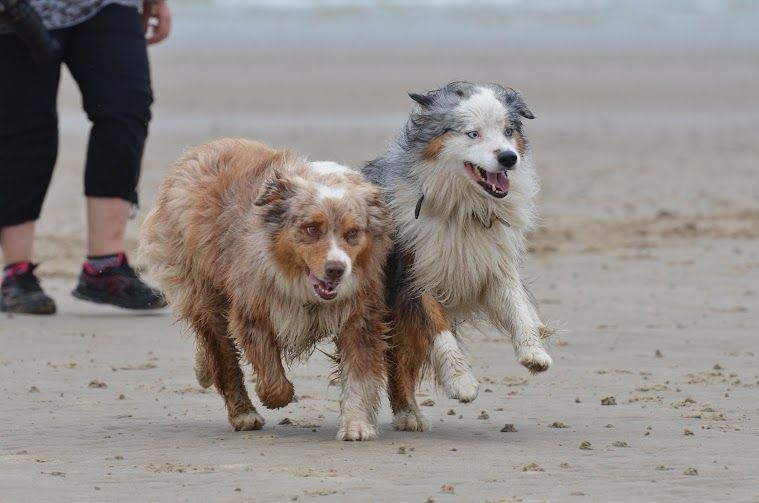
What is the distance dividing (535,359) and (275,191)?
1.23m

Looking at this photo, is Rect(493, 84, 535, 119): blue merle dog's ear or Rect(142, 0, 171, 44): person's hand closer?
Rect(493, 84, 535, 119): blue merle dog's ear

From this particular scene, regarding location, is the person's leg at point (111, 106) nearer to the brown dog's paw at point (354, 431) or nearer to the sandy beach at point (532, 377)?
the sandy beach at point (532, 377)

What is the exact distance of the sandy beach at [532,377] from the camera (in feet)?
16.8

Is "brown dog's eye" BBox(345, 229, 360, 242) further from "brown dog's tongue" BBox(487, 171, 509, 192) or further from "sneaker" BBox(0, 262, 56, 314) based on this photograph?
"sneaker" BBox(0, 262, 56, 314)

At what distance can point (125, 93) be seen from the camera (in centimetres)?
892

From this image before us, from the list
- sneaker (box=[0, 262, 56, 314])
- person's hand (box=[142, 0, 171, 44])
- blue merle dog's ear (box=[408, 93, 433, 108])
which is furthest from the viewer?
person's hand (box=[142, 0, 171, 44])

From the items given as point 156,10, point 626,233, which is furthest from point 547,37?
point 156,10

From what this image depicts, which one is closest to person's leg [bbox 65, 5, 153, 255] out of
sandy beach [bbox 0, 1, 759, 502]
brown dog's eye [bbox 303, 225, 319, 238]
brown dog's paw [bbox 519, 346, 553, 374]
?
sandy beach [bbox 0, 1, 759, 502]

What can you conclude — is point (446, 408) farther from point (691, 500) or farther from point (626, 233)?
point (626, 233)

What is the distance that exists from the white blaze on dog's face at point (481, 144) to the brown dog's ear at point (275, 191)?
2.36ft

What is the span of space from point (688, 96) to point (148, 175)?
44.1 feet

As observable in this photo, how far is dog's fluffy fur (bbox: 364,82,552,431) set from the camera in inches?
247

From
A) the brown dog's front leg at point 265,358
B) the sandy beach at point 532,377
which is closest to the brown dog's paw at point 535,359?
the sandy beach at point 532,377

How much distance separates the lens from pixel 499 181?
249 inches
